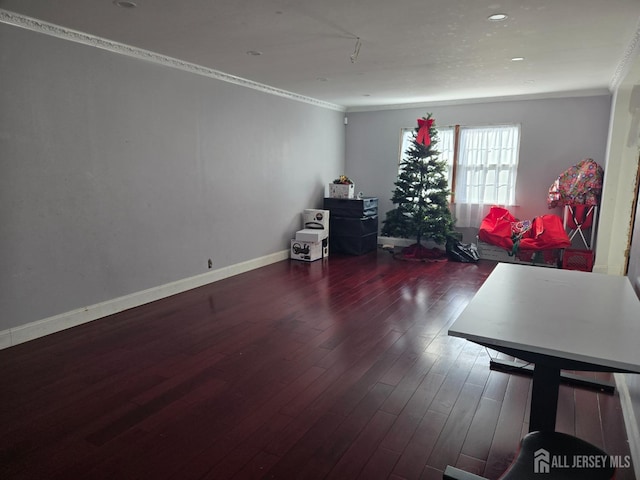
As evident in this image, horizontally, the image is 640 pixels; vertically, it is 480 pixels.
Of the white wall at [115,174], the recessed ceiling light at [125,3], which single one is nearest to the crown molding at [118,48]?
the white wall at [115,174]

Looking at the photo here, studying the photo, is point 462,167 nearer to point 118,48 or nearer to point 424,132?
point 424,132

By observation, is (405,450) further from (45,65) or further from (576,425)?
(45,65)

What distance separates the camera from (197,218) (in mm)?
4855

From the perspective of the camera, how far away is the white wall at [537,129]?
19.6 feet

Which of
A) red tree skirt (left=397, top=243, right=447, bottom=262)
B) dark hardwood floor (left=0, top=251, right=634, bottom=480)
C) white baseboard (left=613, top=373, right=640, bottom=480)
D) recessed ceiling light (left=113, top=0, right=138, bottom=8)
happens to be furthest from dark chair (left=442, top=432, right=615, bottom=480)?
red tree skirt (left=397, top=243, right=447, bottom=262)

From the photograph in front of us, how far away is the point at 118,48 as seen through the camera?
384 centimetres

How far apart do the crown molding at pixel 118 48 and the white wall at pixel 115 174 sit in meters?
0.05

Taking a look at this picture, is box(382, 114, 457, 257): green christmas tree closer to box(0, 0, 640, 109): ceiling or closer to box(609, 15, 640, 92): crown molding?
Answer: box(0, 0, 640, 109): ceiling

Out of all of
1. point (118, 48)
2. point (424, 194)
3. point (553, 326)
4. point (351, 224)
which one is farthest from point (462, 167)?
point (553, 326)

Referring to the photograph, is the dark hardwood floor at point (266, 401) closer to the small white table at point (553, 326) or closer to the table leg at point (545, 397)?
the table leg at point (545, 397)

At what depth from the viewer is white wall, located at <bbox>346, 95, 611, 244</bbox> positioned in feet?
19.6

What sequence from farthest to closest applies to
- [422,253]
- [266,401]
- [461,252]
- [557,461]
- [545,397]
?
[422,253]
[461,252]
[266,401]
[545,397]
[557,461]

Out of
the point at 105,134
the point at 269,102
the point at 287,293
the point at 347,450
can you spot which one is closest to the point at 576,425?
the point at 347,450

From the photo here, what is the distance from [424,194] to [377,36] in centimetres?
367
